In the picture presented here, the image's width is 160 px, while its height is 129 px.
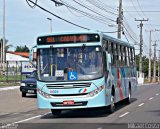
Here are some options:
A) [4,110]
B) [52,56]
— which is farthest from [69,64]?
[4,110]

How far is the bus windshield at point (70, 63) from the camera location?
17062mm

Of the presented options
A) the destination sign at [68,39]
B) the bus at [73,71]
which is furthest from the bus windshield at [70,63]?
the destination sign at [68,39]

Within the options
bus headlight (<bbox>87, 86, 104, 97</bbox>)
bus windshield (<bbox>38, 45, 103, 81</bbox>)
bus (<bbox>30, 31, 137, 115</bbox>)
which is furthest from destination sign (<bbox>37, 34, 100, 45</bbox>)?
bus headlight (<bbox>87, 86, 104, 97</bbox>)

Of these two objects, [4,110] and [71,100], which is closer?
[71,100]

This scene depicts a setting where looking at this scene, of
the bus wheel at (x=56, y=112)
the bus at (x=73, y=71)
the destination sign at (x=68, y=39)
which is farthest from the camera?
the bus wheel at (x=56, y=112)

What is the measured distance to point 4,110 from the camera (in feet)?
72.1

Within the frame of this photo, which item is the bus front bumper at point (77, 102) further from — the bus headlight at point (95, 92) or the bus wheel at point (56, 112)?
the bus wheel at point (56, 112)

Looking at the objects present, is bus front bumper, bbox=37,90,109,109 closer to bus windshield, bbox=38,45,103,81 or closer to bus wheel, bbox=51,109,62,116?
bus windshield, bbox=38,45,103,81

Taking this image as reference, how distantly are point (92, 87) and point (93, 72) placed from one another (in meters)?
0.56

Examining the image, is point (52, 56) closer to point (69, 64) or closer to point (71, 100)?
point (69, 64)

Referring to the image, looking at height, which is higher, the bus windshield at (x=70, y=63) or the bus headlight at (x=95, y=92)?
the bus windshield at (x=70, y=63)

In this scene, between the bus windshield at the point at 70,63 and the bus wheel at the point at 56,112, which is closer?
the bus windshield at the point at 70,63

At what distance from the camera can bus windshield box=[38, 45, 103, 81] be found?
17062 millimetres

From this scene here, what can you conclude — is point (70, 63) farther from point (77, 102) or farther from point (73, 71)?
point (77, 102)
